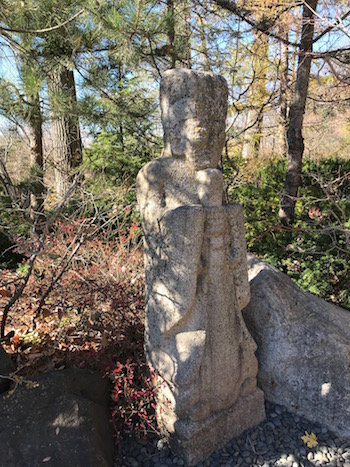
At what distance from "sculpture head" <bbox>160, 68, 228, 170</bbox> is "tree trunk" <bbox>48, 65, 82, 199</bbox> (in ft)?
9.96

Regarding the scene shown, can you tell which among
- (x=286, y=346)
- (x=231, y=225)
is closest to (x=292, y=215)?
(x=286, y=346)

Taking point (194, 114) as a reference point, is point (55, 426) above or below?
below

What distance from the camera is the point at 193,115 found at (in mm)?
1938

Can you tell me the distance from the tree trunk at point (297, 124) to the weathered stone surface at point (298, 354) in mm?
1830

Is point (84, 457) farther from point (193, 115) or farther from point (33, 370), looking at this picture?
point (193, 115)

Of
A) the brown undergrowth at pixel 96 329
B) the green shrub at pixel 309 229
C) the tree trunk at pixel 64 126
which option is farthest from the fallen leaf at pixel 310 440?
the tree trunk at pixel 64 126

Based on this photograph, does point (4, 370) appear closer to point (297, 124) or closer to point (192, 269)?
point (192, 269)

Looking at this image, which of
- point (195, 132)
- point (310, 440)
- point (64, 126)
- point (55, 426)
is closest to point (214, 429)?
point (310, 440)

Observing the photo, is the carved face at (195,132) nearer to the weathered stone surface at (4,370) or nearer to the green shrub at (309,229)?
the weathered stone surface at (4,370)

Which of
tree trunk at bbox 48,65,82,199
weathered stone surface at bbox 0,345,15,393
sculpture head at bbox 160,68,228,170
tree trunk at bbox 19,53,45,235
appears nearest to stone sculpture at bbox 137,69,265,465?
sculpture head at bbox 160,68,228,170

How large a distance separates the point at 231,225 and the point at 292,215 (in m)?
2.70

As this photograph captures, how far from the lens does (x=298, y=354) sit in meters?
2.60

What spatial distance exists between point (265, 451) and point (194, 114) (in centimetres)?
213

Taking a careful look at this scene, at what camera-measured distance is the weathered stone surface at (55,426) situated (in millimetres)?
1840
